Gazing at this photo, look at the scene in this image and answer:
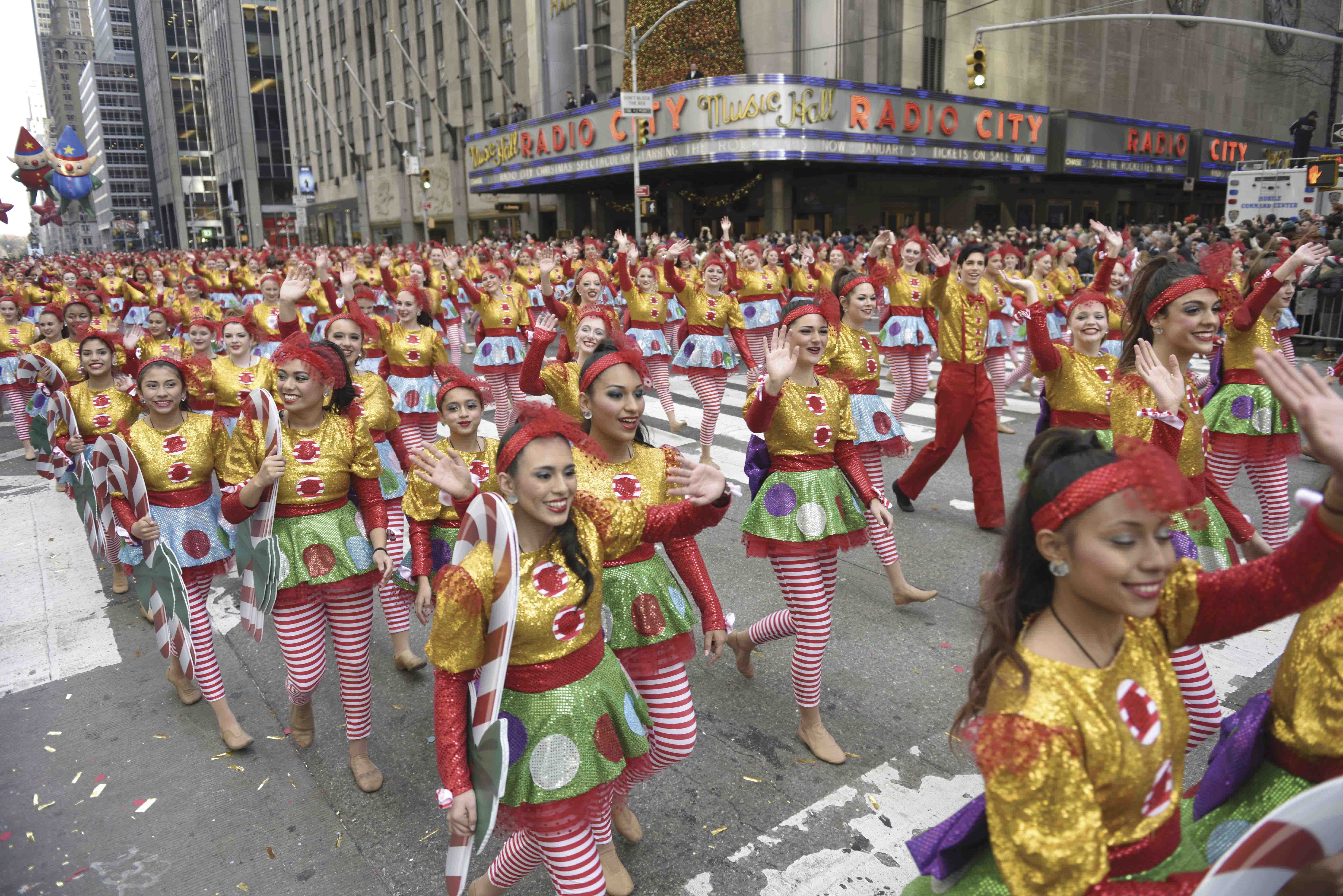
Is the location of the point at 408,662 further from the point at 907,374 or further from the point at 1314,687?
the point at 907,374

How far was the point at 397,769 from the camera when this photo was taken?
404 cm

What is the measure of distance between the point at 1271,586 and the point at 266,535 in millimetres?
3749

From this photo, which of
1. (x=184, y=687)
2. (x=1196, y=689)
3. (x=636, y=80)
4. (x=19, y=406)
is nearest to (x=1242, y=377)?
(x=1196, y=689)

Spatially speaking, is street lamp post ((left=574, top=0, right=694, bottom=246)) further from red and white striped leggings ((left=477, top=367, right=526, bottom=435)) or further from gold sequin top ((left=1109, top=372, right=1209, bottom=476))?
gold sequin top ((left=1109, top=372, right=1209, bottom=476))

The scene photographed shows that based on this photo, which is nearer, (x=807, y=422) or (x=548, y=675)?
(x=548, y=675)

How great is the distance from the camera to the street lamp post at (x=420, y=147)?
1496 inches

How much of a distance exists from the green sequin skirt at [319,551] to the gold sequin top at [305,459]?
0.34ft

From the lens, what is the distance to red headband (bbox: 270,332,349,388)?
3.97 meters

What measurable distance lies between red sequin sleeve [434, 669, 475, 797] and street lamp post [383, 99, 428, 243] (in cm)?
3336

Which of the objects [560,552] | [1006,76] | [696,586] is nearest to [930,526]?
[696,586]

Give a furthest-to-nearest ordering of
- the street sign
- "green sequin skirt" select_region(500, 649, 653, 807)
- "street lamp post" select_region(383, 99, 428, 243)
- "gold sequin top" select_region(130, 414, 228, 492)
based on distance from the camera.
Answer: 1. "street lamp post" select_region(383, 99, 428, 243)
2. the street sign
3. "gold sequin top" select_region(130, 414, 228, 492)
4. "green sequin skirt" select_region(500, 649, 653, 807)

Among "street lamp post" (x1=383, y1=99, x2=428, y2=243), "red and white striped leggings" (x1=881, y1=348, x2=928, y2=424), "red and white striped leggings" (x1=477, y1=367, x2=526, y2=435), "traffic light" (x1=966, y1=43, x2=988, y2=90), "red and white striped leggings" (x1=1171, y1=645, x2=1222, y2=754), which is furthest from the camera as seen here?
"street lamp post" (x1=383, y1=99, x2=428, y2=243)

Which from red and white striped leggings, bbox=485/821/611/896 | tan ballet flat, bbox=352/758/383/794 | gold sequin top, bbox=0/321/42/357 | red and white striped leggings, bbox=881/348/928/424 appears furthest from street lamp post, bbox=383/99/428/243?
red and white striped leggings, bbox=485/821/611/896

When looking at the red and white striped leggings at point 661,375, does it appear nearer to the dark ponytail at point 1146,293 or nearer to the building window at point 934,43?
the dark ponytail at point 1146,293
